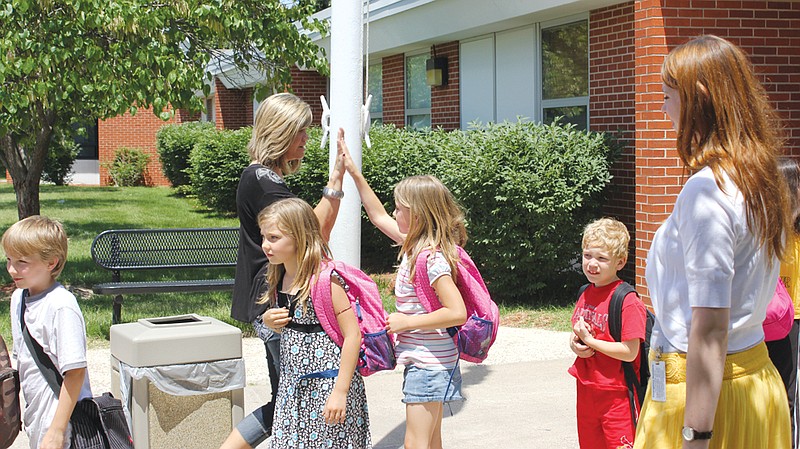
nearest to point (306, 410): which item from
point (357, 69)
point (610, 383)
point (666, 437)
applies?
point (610, 383)

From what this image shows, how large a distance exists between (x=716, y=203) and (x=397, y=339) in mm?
1995

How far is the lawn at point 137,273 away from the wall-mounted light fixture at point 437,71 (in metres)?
3.39

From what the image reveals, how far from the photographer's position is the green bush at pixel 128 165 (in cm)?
3098

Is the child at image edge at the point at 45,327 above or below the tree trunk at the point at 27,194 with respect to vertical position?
below

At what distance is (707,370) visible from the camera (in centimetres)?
224

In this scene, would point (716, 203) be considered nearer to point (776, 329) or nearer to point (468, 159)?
point (776, 329)

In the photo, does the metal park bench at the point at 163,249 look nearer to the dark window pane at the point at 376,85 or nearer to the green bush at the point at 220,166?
the dark window pane at the point at 376,85

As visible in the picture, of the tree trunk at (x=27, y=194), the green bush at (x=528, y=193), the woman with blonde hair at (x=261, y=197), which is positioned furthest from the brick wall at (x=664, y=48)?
the tree trunk at (x=27, y=194)

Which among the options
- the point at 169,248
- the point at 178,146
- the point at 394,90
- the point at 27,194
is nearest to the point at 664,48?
the point at 169,248

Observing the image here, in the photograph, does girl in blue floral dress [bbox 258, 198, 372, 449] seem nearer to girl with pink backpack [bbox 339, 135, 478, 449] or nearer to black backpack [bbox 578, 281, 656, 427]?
girl with pink backpack [bbox 339, 135, 478, 449]

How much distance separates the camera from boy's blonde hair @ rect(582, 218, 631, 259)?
3850 millimetres

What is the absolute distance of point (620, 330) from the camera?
12.4 feet

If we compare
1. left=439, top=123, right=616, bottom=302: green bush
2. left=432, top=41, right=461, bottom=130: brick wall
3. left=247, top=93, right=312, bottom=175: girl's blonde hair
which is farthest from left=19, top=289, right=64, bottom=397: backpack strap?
left=432, top=41, right=461, bottom=130: brick wall

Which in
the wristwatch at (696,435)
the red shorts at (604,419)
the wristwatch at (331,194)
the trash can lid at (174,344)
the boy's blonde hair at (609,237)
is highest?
the wristwatch at (331,194)
